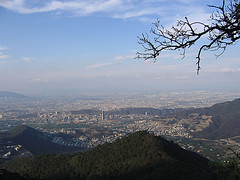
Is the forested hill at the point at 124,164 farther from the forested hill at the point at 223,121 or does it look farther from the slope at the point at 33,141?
the forested hill at the point at 223,121

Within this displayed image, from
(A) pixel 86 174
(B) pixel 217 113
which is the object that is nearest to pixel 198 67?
(A) pixel 86 174

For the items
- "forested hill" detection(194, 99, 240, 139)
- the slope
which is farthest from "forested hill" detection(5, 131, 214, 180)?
"forested hill" detection(194, 99, 240, 139)

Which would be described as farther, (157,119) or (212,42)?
(157,119)

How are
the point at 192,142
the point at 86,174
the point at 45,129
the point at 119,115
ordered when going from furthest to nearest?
1. the point at 119,115
2. the point at 45,129
3. the point at 192,142
4. the point at 86,174

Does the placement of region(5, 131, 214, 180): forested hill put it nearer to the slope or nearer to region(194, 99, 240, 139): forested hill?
the slope

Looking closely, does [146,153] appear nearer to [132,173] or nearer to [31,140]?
[132,173]
